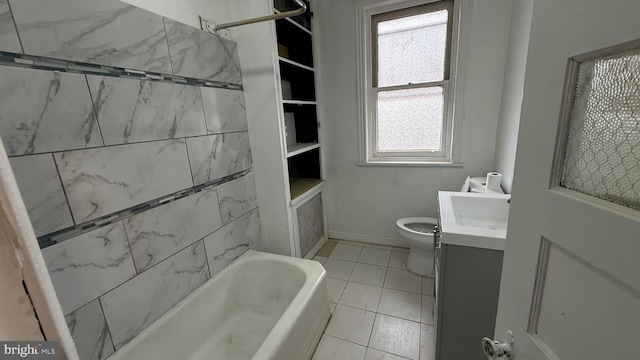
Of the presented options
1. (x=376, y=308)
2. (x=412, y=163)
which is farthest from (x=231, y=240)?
(x=412, y=163)

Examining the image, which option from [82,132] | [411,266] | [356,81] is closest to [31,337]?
[82,132]

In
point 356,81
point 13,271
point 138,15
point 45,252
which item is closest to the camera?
point 13,271

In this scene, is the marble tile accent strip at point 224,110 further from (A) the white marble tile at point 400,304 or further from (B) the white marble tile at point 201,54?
(A) the white marble tile at point 400,304

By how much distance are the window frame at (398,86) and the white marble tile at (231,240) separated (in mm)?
1182

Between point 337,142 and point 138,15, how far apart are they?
5.64 feet

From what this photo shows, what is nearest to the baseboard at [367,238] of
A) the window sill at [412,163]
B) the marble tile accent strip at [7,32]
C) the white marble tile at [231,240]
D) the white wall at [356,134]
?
the white wall at [356,134]

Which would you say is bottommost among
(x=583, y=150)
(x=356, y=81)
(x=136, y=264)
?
(x=136, y=264)

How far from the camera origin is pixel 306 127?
2498 millimetres

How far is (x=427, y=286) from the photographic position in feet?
6.35

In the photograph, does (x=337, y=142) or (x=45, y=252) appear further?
(x=337, y=142)

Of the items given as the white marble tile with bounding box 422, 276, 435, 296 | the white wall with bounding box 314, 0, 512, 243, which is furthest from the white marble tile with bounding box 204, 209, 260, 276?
the white marble tile with bounding box 422, 276, 435, 296

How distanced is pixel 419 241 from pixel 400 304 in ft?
1.58

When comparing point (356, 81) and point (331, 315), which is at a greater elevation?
point (356, 81)

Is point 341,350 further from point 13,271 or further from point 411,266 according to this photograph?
point 13,271
